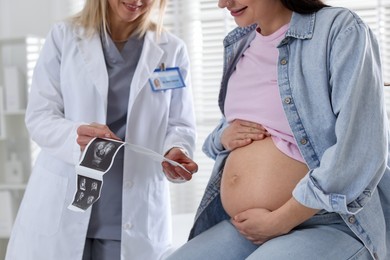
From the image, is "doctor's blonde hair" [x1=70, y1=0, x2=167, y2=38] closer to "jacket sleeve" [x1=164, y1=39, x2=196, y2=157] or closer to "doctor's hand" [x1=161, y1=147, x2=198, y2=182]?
"jacket sleeve" [x1=164, y1=39, x2=196, y2=157]

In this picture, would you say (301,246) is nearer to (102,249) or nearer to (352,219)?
(352,219)

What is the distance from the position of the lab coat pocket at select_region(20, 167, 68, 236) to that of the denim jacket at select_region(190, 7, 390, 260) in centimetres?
86

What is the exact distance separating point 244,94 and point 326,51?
0.87ft

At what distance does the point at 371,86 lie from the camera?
4.17 ft

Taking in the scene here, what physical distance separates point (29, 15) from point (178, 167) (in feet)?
7.22

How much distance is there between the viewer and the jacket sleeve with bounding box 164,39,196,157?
6.47 ft

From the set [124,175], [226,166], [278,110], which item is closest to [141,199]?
[124,175]

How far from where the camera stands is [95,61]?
6.37 feet

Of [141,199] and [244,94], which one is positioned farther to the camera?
[141,199]

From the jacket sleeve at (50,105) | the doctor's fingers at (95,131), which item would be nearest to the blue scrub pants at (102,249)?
the jacket sleeve at (50,105)

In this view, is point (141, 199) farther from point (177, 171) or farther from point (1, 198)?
point (1, 198)

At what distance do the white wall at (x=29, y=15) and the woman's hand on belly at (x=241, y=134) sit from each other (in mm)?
2332

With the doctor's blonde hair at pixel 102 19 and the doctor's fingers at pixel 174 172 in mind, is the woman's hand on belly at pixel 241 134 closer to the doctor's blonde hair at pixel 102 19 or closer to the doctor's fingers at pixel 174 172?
the doctor's fingers at pixel 174 172

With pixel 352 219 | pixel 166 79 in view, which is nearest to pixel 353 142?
pixel 352 219
